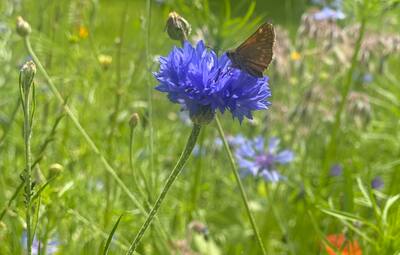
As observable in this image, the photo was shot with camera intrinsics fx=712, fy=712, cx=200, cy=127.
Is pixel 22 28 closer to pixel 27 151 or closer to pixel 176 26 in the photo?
pixel 176 26

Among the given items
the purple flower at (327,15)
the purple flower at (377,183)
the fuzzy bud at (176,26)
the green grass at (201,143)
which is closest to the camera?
the fuzzy bud at (176,26)

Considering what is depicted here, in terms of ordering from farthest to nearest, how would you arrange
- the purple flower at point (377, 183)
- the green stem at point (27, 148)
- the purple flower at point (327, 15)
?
1. the purple flower at point (377, 183)
2. the purple flower at point (327, 15)
3. the green stem at point (27, 148)

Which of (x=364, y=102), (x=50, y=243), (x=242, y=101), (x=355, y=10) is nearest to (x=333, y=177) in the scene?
(x=364, y=102)

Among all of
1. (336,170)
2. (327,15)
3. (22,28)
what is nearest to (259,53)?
(22,28)

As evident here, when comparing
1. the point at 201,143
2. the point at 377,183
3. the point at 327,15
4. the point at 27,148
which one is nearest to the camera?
the point at 27,148

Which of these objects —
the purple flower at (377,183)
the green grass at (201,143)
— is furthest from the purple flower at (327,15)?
the purple flower at (377,183)

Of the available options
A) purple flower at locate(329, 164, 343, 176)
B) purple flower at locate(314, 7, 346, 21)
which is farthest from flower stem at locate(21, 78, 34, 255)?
purple flower at locate(329, 164, 343, 176)

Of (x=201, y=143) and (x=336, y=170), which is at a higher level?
(x=201, y=143)

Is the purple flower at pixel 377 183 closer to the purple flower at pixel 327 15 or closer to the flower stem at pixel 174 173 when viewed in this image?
the purple flower at pixel 327 15
